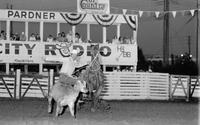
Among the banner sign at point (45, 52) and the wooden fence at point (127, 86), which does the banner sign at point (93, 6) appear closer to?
the banner sign at point (45, 52)

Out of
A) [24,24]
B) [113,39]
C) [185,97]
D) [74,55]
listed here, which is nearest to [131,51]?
[113,39]

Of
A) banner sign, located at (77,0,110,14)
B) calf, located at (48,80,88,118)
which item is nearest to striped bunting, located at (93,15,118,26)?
banner sign, located at (77,0,110,14)

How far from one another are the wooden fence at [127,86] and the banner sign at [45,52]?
1044mm

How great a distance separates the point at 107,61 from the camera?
88.2 feet

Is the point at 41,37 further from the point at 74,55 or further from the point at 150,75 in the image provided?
the point at 74,55

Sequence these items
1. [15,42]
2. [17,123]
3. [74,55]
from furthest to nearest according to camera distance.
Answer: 1. [15,42]
2. [74,55]
3. [17,123]

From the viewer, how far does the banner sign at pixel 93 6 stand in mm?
26233

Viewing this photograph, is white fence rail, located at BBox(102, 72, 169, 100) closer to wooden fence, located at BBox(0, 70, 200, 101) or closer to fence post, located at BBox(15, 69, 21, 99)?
wooden fence, located at BBox(0, 70, 200, 101)

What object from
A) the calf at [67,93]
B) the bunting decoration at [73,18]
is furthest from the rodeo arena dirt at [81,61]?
the calf at [67,93]

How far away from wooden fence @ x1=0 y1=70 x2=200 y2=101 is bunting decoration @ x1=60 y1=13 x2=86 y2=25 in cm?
303

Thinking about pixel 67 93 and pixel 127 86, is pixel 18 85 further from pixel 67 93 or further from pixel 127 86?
pixel 67 93

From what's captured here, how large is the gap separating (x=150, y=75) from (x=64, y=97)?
46.7 feet

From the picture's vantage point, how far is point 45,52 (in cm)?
2627

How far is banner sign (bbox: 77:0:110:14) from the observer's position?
26.2m
